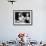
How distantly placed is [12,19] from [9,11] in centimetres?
30

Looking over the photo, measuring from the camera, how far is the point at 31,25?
183 inches

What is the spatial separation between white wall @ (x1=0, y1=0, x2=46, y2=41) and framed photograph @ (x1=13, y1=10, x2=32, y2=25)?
127 millimetres

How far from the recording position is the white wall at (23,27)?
15.2ft

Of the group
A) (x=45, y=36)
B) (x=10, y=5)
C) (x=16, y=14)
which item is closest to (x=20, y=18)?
(x=16, y=14)

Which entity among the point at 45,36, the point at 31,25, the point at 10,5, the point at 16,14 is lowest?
the point at 45,36

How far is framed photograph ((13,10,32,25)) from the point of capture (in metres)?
4.63

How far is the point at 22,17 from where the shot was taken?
15.3 feet

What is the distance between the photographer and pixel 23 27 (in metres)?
4.66

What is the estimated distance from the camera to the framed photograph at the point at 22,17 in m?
4.63

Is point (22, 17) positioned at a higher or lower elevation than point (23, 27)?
higher

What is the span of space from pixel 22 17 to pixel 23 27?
0.35 meters

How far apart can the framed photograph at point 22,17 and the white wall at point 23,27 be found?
13 centimetres

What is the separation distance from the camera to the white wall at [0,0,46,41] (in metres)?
4.63

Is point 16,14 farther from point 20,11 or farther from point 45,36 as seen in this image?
point 45,36
